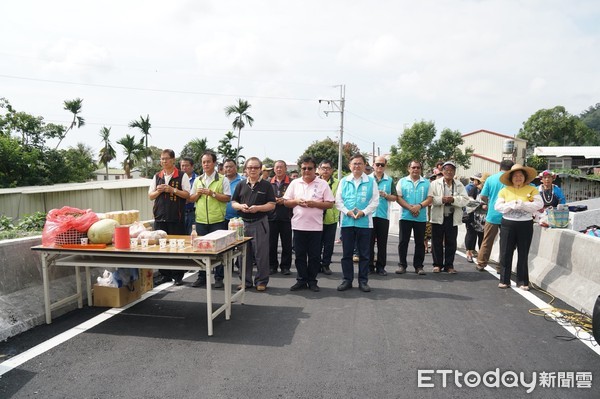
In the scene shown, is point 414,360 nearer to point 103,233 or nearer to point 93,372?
point 93,372

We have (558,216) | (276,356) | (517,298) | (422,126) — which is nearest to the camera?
(276,356)

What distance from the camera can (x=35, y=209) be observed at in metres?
19.0

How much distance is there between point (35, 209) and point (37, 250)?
54.8 ft

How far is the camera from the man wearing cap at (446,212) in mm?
7549

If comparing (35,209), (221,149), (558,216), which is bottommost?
(35,209)

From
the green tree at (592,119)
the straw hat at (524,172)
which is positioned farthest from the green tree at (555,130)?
the straw hat at (524,172)

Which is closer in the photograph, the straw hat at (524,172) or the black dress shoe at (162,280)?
the straw hat at (524,172)

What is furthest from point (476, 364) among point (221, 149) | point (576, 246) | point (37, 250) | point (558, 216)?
point (221, 149)

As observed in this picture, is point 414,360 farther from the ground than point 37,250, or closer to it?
closer to it

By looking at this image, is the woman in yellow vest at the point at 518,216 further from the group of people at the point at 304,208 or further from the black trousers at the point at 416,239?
the black trousers at the point at 416,239

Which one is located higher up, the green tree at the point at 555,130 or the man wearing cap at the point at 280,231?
the green tree at the point at 555,130

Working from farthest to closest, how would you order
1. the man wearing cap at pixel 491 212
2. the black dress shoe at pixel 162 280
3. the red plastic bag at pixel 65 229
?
the man wearing cap at pixel 491 212
the black dress shoe at pixel 162 280
the red plastic bag at pixel 65 229

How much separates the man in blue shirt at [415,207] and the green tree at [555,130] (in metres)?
66.9

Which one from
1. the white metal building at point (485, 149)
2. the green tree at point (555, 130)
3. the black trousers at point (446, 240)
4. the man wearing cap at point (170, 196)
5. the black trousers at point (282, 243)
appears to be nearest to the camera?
the man wearing cap at point (170, 196)
